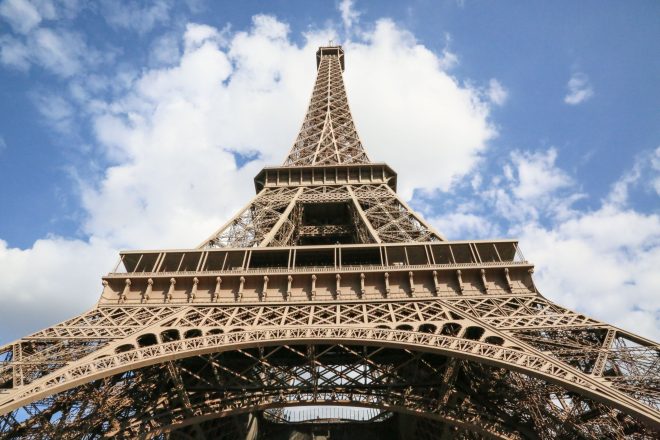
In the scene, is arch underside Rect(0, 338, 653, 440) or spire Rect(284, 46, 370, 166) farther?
spire Rect(284, 46, 370, 166)

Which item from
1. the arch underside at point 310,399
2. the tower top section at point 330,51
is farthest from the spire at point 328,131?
the arch underside at point 310,399

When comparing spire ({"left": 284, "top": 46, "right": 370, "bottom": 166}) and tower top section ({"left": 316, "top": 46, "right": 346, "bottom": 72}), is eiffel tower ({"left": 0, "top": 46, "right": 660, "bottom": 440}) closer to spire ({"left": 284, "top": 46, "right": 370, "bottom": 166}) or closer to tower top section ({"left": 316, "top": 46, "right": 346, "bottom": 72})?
spire ({"left": 284, "top": 46, "right": 370, "bottom": 166})

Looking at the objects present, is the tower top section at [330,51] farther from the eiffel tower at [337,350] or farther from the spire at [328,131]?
the eiffel tower at [337,350]

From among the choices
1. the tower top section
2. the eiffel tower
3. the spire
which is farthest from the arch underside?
the tower top section

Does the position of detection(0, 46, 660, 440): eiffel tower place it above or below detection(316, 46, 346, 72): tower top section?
below

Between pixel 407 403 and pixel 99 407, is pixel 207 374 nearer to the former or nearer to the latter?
pixel 99 407

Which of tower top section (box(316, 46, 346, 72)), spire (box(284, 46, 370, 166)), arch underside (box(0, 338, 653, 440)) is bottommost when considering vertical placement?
arch underside (box(0, 338, 653, 440))

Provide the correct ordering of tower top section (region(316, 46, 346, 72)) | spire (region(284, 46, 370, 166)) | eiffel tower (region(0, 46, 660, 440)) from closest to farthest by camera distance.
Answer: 1. eiffel tower (region(0, 46, 660, 440))
2. spire (region(284, 46, 370, 166))
3. tower top section (region(316, 46, 346, 72))

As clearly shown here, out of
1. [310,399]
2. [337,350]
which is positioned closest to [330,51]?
[337,350]
